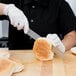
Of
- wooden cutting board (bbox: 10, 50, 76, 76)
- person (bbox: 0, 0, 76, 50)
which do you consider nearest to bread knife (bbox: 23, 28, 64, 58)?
wooden cutting board (bbox: 10, 50, 76, 76)

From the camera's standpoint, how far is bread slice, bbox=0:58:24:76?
1.07m

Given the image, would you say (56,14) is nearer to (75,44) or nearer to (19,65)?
(75,44)

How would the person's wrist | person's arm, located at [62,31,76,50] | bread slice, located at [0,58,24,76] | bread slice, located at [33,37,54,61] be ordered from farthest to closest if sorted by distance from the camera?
person's arm, located at [62,31,76,50] < the person's wrist < bread slice, located at [33,37,54,61] < bread slice, located at [0,58,24,76]

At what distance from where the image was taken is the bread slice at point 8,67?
3.50 ft

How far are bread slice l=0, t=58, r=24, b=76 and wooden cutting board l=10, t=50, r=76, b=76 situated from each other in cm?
3

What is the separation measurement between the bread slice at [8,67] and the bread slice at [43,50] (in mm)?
156

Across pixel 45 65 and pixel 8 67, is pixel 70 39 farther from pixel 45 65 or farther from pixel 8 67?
pixel 8 67

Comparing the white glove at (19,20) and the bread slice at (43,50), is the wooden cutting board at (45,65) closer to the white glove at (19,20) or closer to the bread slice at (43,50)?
the bread slice at (43,50)

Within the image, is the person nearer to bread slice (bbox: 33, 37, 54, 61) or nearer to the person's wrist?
the person's wrist

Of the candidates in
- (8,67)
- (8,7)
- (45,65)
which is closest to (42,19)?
(8,7)

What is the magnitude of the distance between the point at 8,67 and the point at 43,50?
244 mm

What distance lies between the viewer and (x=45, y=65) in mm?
1209

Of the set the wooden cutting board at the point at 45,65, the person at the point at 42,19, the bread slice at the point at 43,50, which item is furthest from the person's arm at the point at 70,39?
the bread slice at the point at 43,50

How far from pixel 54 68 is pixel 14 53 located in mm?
290
